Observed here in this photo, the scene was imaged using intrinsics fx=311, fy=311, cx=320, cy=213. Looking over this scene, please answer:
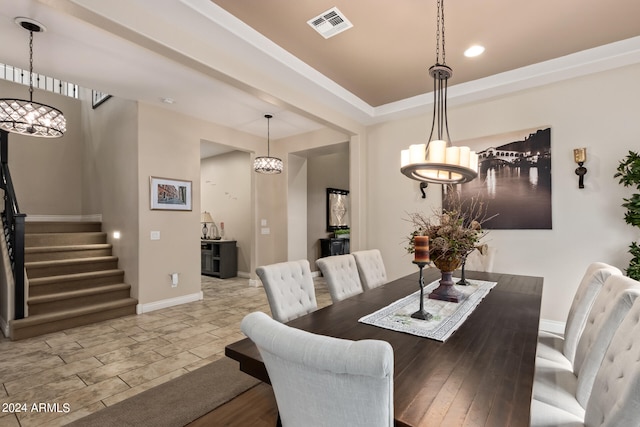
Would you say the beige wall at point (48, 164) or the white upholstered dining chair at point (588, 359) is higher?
the beige wall at point (48, 164)

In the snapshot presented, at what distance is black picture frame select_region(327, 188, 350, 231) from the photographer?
767 centimetres

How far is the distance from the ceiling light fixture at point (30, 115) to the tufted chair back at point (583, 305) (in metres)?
4.44

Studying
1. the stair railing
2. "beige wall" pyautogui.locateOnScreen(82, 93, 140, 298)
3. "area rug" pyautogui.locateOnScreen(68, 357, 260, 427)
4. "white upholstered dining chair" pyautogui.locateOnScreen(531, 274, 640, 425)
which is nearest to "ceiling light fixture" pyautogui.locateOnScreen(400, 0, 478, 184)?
"white upholstered dining chair" pyautogui.locateOnScreen(531, 274, 640, 425)

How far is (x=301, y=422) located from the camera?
33.9 inches

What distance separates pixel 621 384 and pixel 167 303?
489 cm

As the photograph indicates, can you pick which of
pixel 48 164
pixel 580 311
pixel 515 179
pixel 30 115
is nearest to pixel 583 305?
pixel 580 311

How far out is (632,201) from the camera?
2.91 m

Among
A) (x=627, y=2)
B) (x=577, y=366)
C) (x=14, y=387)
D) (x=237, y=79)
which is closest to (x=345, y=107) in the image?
(x=237, y=79)

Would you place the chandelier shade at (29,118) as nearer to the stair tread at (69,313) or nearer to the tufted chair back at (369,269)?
the stair tread at (69,313)

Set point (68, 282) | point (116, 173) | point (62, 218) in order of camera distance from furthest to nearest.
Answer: point (62, 218)
point (116, 173)
point (68, 282)

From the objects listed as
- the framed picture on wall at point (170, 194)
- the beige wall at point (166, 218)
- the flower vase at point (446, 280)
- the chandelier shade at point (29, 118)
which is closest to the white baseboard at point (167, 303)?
the beige wall at point (166, 218)

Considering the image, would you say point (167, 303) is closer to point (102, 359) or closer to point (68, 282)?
point (68, 282)

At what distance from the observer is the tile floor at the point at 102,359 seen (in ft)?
7.17

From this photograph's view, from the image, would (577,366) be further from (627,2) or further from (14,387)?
(14,387)
